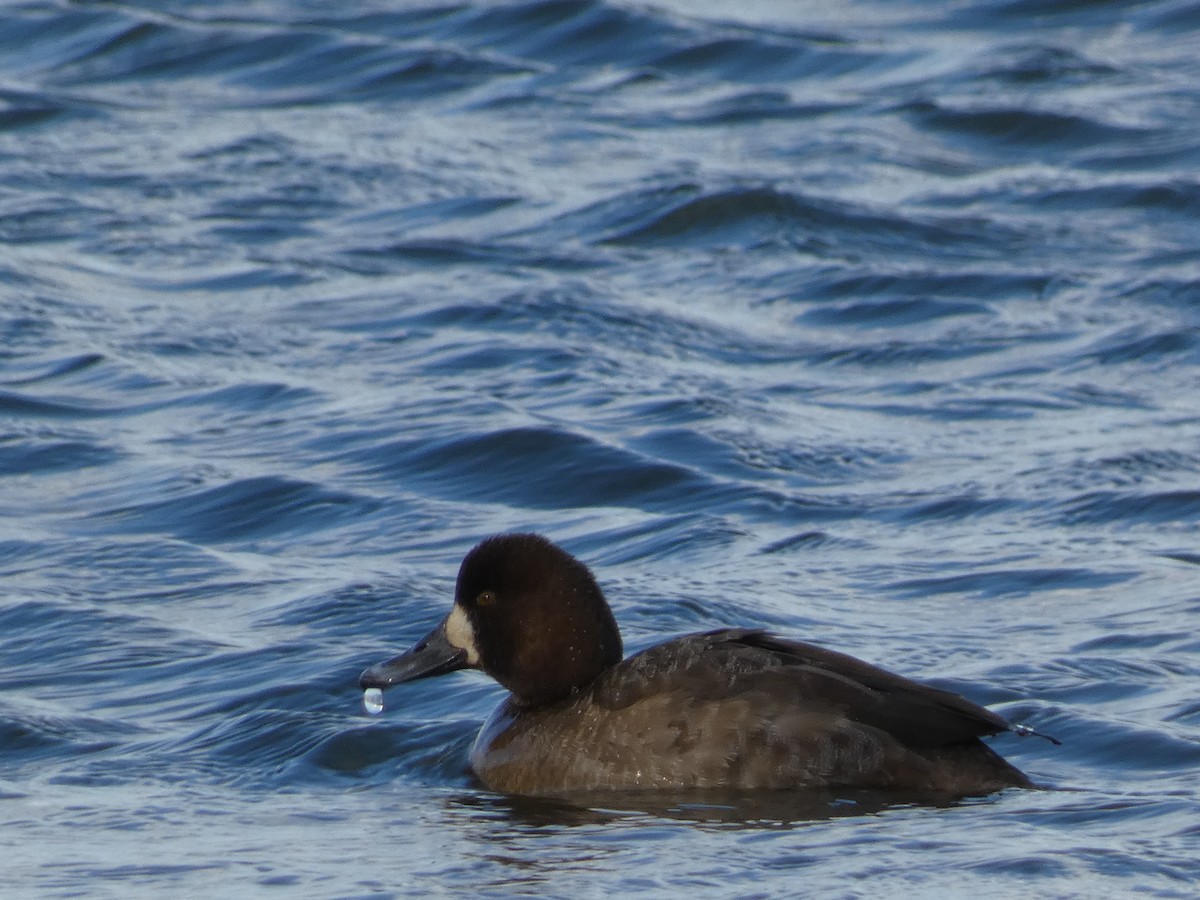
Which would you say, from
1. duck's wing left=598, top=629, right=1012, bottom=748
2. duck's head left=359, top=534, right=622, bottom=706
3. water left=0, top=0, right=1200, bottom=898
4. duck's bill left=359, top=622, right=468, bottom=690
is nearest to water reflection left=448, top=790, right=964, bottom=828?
water left=0, top=0, right=1200, bottom=898

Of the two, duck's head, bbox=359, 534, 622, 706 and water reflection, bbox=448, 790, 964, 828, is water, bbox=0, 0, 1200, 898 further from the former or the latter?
duck's head, bbox=359, 534, 622, 706

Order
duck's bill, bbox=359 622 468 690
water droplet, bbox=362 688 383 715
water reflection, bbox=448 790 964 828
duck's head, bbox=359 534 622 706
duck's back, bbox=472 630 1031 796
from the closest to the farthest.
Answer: water reflection, bbox=448 790 964 828, duck's back, bbox=472 630 1031 796, duck's head, bbox=359 534 622 706, duck's bill, bbox=359 622 468 690, water droplet, bbox=362 688 383 715

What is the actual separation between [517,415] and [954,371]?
262 centimetres

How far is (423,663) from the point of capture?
315 inches

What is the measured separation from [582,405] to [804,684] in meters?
5.67

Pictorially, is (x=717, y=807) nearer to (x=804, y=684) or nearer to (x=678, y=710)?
(x=678, y=710)

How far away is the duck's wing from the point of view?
23.0 ft

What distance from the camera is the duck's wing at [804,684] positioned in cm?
700

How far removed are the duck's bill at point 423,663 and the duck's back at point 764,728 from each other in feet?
2.22

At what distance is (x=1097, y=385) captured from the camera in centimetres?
1269

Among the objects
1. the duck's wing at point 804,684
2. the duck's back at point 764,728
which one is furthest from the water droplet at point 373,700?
the duck's wing at point 804,684

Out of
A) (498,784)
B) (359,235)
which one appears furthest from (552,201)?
(498,784)

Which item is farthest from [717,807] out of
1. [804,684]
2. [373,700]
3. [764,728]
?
[373,700]

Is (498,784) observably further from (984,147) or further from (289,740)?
(984,147)
